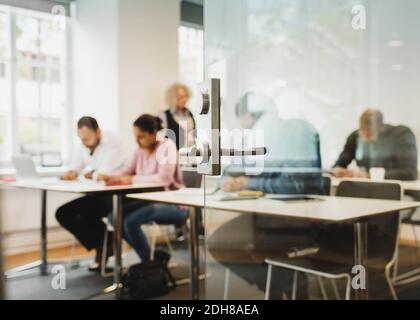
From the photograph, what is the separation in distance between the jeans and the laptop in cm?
57

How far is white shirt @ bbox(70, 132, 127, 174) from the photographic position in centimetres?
201

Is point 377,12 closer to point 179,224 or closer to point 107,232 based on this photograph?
point 179,224

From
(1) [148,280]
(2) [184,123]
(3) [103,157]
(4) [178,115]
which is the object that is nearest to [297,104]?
(4) [178,115]

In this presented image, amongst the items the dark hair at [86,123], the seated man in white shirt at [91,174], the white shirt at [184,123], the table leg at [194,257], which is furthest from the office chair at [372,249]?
the dark hair at [86,123]

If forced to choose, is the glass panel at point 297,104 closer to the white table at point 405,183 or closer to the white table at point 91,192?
the white table at point 405,183

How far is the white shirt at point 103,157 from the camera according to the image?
2010 millimetres

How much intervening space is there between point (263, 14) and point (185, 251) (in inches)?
77.2

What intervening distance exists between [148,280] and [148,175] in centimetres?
63

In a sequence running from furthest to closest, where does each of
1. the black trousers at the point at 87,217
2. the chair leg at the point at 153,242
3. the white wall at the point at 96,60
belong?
the chair leg at the point at 153,242 → the black trousers at the point at 87,217 → the white wall at the point at 96,60

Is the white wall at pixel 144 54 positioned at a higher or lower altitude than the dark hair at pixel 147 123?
higher

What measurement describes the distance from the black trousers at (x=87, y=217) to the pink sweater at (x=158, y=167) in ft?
0.68

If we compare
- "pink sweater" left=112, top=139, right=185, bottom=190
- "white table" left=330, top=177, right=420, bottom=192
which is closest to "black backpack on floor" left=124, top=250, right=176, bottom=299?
"pink sweater" left=112, top=139, right=185, bottom=190

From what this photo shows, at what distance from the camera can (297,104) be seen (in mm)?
3482
